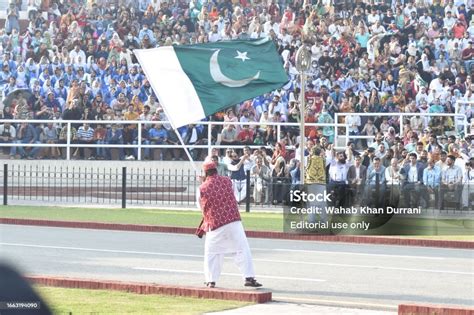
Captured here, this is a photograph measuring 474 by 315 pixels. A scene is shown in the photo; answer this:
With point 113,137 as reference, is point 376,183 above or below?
below

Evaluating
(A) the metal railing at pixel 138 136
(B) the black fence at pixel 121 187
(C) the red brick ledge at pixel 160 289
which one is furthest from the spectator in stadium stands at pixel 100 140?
(C) the red brick ledge at pixel 160 289

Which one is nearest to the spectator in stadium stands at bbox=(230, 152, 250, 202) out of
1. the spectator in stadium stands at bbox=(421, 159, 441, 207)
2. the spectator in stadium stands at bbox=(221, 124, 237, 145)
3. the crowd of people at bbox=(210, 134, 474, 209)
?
the crowd of people at bbox=(210, 134, 474, 209)

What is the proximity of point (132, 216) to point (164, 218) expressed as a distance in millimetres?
776

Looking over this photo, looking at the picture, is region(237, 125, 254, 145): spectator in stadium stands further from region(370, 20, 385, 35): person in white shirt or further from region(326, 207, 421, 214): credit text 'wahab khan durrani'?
region(326, 207, 421, 214): credit text 'wahab khan durrani'

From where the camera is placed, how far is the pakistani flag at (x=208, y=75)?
21500 millimetres

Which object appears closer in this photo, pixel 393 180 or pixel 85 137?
pixel 393 180

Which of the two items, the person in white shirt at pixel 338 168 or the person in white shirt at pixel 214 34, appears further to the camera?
the person in white shirt at pixel 214 34

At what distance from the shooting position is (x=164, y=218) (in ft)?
79.7

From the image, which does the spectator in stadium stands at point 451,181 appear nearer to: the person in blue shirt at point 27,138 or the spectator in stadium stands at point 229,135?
the spectator in stadium stands at point 229,135

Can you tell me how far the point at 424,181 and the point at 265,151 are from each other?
5.75m

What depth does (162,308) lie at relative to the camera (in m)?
10.7

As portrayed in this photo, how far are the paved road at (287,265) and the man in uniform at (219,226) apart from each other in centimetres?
69

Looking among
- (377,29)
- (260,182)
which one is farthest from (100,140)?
(377,29)

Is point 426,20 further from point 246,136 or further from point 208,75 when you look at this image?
point 208,75
